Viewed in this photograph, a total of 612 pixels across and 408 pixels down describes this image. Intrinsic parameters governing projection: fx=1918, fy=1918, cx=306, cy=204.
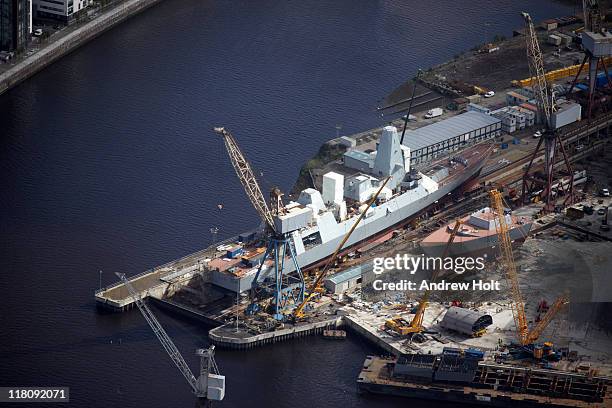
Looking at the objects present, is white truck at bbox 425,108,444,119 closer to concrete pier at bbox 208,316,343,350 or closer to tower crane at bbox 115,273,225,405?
concrete pier at bbox 208,316,343,350

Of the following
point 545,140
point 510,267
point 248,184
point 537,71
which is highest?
point 537,71

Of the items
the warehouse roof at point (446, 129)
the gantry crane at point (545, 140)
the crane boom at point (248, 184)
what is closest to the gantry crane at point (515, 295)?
the gantry crane at point (545, 140)

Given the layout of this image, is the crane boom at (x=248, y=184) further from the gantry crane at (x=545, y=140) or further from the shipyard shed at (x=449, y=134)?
the gantry crane at (x=545, y=140)

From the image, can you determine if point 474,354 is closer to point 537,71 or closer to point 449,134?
point 537,71

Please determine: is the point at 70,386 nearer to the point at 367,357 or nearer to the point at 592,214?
the point at 367,357

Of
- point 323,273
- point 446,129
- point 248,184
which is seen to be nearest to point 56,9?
point 446,129

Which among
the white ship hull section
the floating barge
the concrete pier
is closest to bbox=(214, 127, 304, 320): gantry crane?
the concrete pier

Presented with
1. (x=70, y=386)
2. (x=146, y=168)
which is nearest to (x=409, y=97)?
(x=146, y=168)
